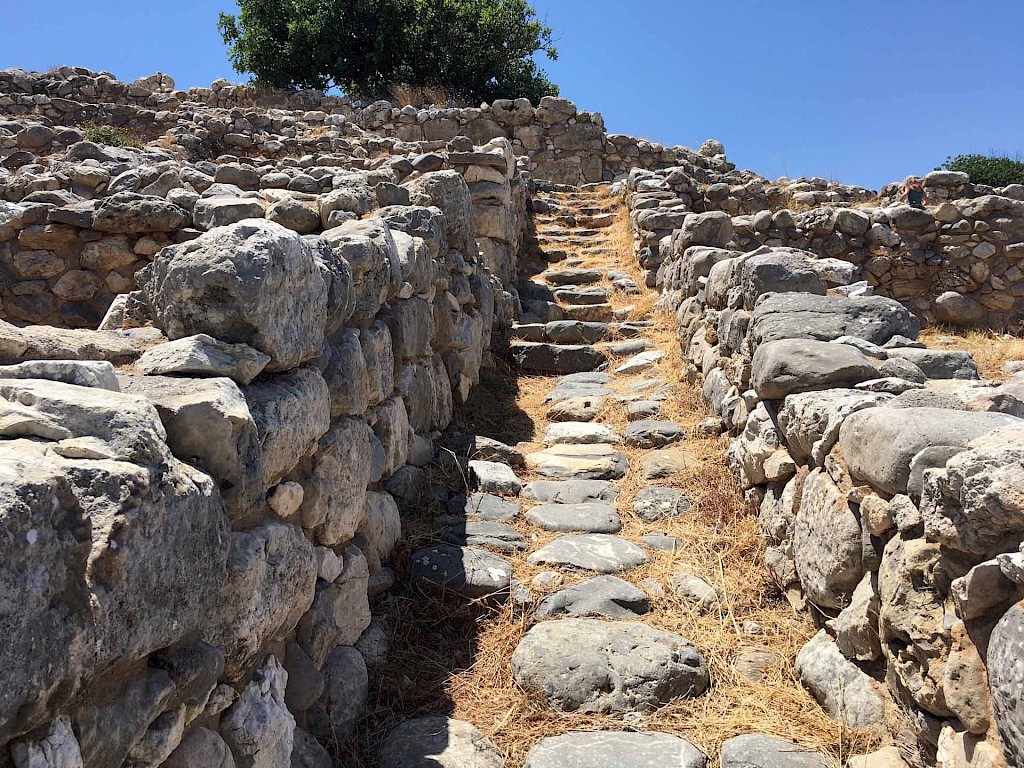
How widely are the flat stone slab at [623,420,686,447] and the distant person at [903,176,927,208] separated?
24.7ft

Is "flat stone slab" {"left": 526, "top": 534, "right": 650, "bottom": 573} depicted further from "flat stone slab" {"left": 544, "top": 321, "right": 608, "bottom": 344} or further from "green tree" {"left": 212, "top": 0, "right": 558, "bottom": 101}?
"green tree" {"left": 212, "top": 0, "right": 558, "bottom": 101}

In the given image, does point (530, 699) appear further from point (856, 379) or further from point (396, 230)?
point (396, 230)

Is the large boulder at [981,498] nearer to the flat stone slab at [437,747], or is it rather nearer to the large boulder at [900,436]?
the large boulder at [900,436]

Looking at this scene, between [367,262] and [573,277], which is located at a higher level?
Answer: [367,262]

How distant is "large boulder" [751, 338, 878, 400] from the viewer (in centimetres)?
318

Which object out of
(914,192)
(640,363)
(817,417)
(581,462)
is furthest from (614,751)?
(914,192)

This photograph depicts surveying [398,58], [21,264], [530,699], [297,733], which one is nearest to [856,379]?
[530,699]

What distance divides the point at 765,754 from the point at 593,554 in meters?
1.30

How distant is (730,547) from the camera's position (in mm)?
3561

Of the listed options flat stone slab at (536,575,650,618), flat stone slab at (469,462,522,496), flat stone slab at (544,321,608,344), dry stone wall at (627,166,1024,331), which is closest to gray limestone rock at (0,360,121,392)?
flat stone slab at (536,575,650,618)

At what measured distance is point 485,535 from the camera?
3.66 metres

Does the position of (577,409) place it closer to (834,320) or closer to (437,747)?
(834,320)

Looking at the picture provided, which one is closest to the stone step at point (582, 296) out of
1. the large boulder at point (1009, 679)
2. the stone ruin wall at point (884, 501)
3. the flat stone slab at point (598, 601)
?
the stone ruin wall at point (884, 501)

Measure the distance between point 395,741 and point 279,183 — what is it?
12.9 feet
